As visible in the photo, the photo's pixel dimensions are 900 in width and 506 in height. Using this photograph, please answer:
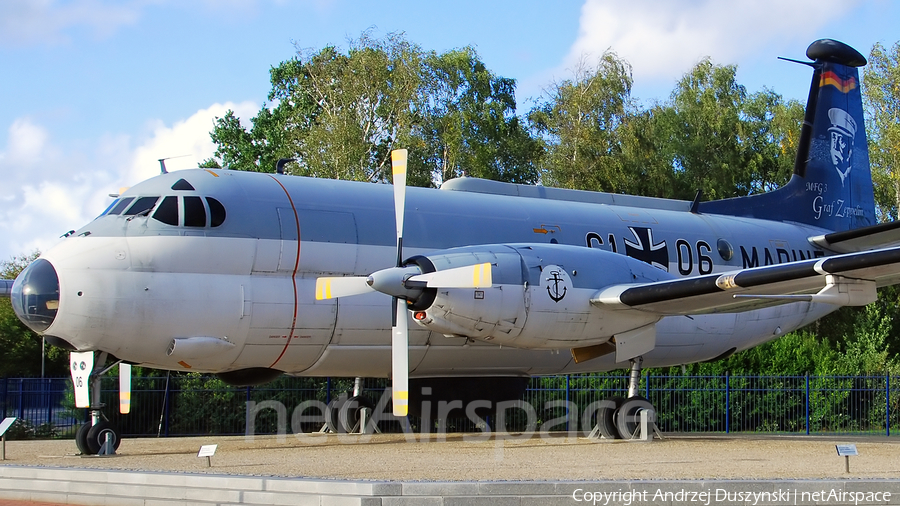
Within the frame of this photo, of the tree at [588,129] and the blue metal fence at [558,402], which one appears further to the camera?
the tree at [588,129]

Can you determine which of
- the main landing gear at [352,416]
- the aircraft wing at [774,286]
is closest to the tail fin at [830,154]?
the aircraft wing at [774,286]

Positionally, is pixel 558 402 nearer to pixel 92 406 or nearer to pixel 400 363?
pixel 400 363

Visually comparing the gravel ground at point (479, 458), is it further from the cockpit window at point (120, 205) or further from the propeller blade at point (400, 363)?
the cockpit window at point (120, 205)

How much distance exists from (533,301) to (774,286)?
3353mm

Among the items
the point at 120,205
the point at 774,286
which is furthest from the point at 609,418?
the point at 120,205

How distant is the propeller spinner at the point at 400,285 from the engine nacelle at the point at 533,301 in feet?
0.80

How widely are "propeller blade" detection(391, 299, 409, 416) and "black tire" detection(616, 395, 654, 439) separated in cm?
401

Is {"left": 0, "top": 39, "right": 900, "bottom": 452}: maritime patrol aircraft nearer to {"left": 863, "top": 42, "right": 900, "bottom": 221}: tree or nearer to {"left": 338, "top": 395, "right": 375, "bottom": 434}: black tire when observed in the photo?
{"left": 338, "top": 395, "right": 375, "bottom": 434}: black tire

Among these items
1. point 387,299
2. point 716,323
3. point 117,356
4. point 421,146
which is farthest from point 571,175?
point 117,356

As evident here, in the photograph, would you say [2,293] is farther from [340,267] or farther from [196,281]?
[340,267]

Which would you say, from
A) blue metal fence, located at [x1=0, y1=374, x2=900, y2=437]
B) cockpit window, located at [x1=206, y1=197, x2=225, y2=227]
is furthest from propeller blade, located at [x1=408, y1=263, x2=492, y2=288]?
blue metal fence, located at [x1=0, y1=374, x2=900, y2=437]

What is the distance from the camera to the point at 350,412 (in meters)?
17.0

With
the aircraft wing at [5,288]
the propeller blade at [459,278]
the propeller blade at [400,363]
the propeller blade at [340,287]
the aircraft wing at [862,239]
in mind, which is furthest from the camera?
the aircraft wing at [862,239]

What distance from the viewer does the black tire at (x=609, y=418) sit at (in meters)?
15.4
